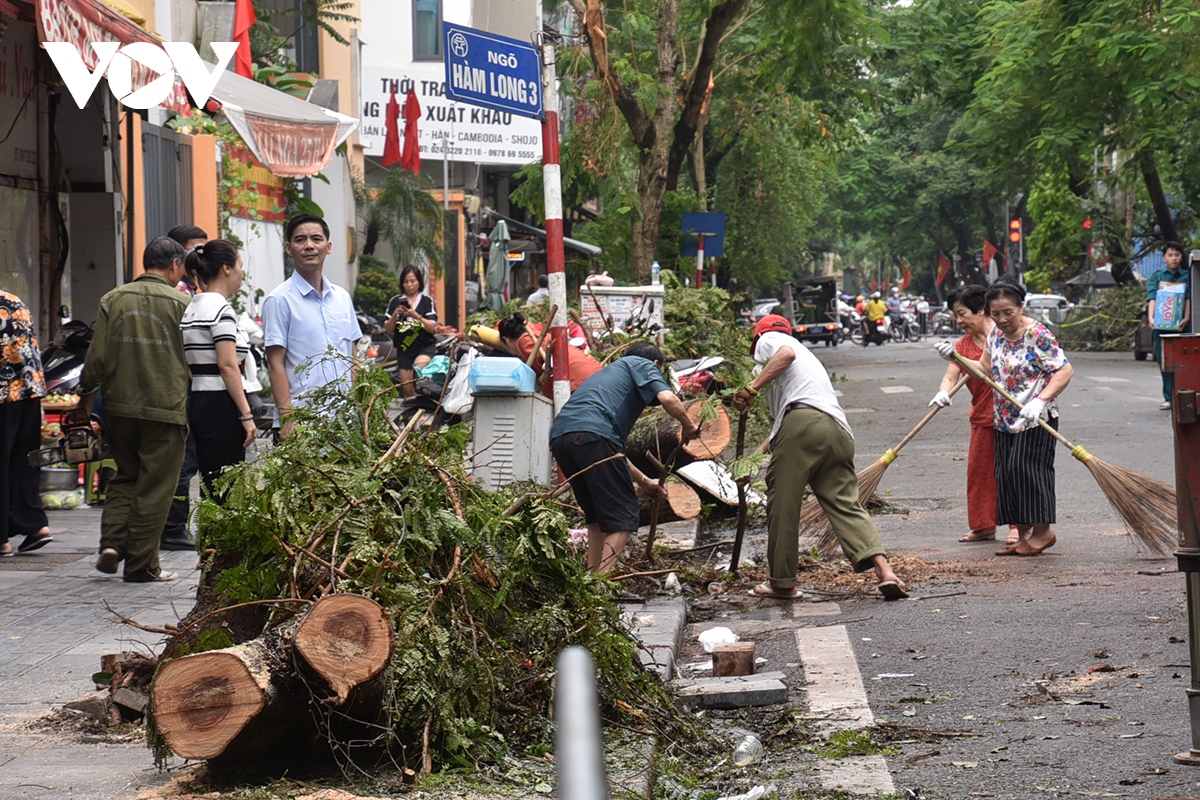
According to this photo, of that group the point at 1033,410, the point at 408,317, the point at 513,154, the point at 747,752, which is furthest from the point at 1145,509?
the point at 513,154

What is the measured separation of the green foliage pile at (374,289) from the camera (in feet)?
82.4

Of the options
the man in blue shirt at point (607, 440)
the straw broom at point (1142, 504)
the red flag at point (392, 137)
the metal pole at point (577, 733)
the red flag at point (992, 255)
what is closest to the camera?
the metal pole at point (577, 733)

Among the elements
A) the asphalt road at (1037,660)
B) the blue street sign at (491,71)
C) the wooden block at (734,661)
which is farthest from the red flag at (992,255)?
the wooden block at (734,661)

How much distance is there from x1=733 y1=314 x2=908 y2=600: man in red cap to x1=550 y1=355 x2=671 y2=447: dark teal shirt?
23.2 inches

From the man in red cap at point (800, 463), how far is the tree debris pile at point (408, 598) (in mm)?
2471

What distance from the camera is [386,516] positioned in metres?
4.54

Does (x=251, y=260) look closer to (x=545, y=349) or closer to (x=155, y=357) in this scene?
(x=545, y=349)

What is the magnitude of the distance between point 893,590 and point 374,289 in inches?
746

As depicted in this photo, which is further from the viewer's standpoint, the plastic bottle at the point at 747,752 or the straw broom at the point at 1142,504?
the straw broom at the point at 1142,504

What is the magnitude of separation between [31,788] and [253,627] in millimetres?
781

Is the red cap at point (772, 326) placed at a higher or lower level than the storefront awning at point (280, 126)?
lower

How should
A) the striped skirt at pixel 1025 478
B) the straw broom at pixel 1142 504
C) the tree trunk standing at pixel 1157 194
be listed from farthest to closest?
the tree trunk standing at pixel 1157 194, the striped skirt at pixel 1025 478, the straw broom at pixel 1142 504

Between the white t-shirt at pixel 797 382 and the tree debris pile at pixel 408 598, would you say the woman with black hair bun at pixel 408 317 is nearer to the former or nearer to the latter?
the white t-shirt at pixel 797 382

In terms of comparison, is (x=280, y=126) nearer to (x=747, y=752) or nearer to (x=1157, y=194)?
(x=747, y=752)
